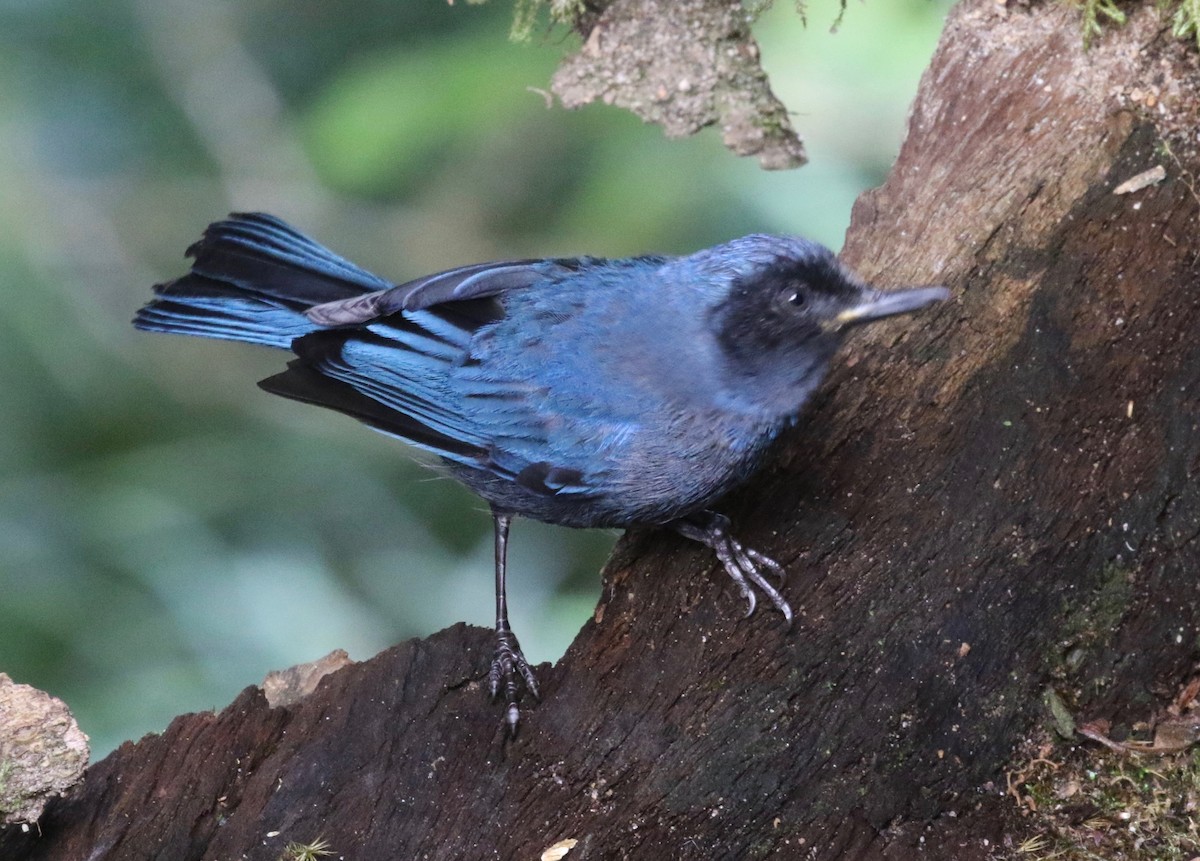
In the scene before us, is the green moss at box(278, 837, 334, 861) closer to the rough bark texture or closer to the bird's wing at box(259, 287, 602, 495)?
the rough bark texture

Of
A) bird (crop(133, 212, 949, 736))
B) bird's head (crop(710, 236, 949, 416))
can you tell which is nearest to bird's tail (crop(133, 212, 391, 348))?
bird (crop(133, 212, 949, 736))

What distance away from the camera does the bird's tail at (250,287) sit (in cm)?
336

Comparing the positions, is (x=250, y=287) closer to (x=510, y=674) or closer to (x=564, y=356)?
(x=564, y=356)

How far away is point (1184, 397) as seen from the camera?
265cm

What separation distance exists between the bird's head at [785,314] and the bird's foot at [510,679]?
2.67 ft

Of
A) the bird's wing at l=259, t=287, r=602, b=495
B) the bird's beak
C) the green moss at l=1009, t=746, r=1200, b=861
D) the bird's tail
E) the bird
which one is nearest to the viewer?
the green moss at l=1009, t=746, r=1200, b=861

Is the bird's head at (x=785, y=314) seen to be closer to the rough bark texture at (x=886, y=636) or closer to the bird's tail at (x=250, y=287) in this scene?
the rough bark texture at (x=886, y=636)

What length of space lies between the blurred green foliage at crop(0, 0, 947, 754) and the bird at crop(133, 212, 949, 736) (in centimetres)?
91

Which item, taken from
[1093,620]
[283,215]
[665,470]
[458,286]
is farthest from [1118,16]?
[283,215]

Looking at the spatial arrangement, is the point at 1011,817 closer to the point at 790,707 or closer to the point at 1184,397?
the point at 790,707

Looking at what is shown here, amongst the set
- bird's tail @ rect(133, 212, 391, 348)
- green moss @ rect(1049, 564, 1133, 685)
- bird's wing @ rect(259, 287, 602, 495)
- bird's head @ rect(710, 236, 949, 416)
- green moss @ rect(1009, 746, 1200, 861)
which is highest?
bird's tail @ rect(133, 212, 391, 348)

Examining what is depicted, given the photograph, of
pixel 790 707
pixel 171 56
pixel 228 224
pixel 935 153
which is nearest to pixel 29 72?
pixel 171 56

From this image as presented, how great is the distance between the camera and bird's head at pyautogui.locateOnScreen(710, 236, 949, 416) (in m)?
2.65

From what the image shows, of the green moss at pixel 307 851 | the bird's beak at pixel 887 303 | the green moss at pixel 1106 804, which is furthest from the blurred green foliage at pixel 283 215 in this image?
the green moss at pixel 1106 804
